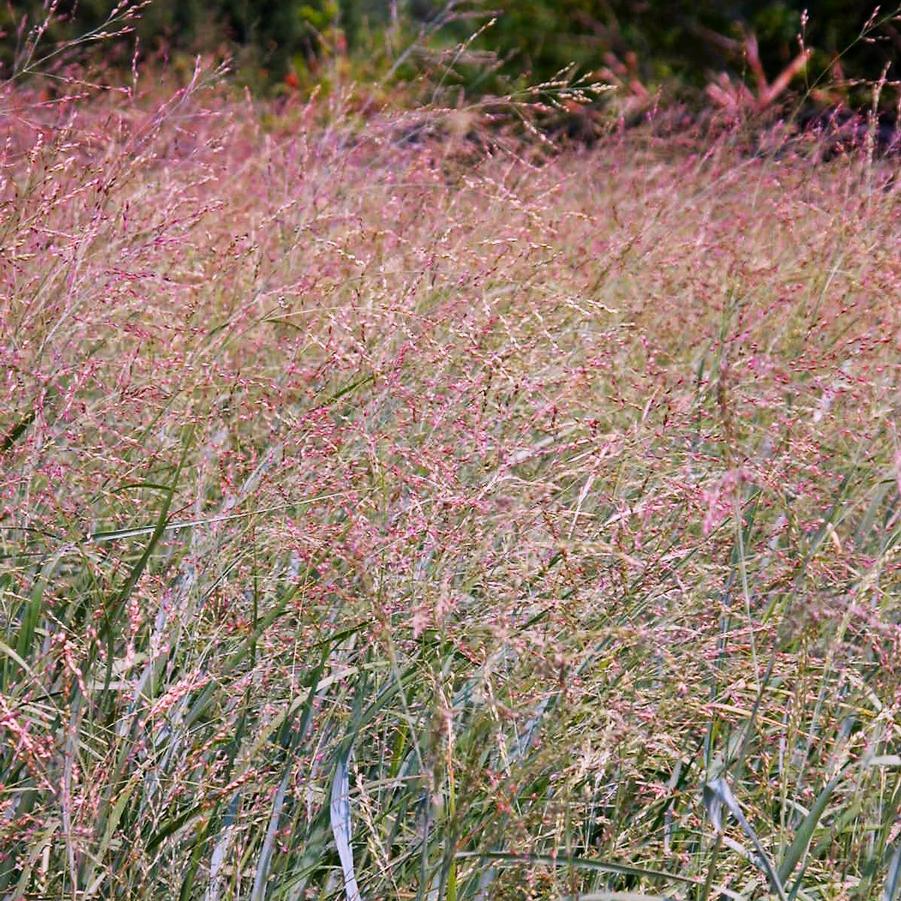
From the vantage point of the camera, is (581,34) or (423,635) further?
(581,34)

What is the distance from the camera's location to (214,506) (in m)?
2.03

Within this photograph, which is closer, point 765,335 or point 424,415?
point 424,415

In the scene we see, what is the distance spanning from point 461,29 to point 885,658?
9.68 m

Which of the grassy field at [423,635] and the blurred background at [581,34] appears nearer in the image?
the grassy field at [423,635]

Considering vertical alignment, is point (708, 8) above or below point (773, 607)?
below

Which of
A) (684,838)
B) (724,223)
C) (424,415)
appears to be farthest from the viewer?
(724,223)

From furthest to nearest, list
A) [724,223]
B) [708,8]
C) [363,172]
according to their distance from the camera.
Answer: [708,8], [724,223], [363,172]

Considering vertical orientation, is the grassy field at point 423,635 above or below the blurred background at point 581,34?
above

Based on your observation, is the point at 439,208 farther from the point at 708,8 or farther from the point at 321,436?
the point at 708,8

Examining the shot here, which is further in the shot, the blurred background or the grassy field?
the blurred background

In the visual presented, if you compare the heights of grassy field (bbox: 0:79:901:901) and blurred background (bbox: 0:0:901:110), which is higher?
grassy field (bbox: 0:79:901:901)

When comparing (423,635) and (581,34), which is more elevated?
(423,635)

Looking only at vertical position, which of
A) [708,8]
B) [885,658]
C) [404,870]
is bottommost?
[708,8]

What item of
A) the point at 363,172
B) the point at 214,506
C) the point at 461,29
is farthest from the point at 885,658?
the point at 461,29
